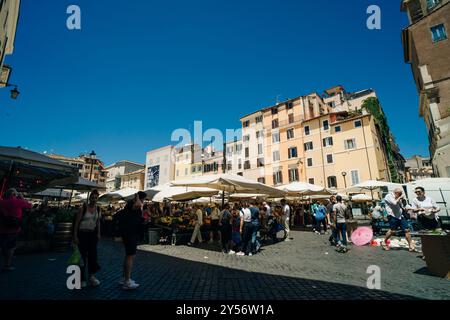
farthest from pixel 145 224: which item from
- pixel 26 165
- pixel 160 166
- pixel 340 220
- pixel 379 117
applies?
pixel 160 166

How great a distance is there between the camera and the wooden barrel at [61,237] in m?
8.45

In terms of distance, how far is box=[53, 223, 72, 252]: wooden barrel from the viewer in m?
8.45

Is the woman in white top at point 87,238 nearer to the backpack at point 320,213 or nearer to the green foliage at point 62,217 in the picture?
the green foliage at point 62,217

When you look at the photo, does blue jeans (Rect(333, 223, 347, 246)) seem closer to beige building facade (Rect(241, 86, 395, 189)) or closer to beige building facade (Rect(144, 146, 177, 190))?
beige building facade (Rect(241, 86, 395, 189))

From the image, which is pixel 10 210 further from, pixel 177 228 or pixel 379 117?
pixel 379 117

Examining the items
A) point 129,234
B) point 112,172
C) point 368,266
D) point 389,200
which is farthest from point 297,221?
point 112,172

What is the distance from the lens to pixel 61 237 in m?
8.53

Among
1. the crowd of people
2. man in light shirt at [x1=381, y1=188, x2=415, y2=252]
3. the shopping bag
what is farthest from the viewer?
man in light shirt at [x1=381, y1=188, x2=415, y2=252]

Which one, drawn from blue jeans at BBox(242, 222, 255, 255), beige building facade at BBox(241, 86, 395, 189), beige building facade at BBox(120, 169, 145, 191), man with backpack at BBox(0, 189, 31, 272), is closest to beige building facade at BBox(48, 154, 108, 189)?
beige building facade at BBox(120, 169, 145, 191)

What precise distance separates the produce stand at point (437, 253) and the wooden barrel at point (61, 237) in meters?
11.0

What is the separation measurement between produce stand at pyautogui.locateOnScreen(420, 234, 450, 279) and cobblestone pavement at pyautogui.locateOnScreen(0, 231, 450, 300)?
255mm

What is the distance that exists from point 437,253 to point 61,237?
36.7 ft

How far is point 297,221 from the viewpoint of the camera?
68.1 ft
